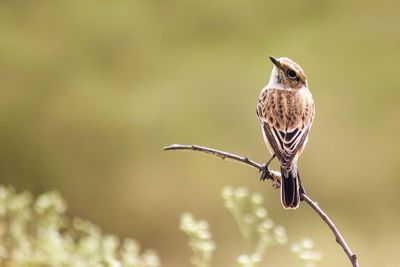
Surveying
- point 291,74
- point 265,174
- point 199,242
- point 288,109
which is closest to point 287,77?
point 291,74

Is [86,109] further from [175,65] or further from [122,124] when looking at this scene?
[175,65]

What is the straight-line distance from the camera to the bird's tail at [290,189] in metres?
2.78

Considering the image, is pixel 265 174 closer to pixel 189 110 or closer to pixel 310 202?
pixel 310 202

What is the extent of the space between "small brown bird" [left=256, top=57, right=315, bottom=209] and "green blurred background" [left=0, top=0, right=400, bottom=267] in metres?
3.59

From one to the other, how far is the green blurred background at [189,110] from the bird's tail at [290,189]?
12.9ft

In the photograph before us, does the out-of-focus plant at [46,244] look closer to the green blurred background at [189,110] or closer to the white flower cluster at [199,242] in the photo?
the white flower cluster at [199,242]

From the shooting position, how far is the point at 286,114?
355 cm

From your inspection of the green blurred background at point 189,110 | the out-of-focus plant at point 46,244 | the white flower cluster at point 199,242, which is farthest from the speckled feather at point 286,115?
the green blurred background at point 189,110

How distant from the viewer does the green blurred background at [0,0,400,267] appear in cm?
787

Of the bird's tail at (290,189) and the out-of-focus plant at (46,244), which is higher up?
the out-of-focus plant at (46,244)

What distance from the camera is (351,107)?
9359mm

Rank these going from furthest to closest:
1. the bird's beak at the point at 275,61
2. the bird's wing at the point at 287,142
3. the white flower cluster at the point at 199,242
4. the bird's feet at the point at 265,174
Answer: the white flower cluster at the point at 199,242 < the bird's wing at the point at 287,142 < the bird's feet at the point at 265,174 < the bird's beak at the point at 275,61

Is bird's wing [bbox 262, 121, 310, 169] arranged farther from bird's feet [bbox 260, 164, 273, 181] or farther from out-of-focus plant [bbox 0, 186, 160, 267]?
out-of-focus plant [bbox 0, 186, 160, 267]

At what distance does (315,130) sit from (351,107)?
2.68 ft
